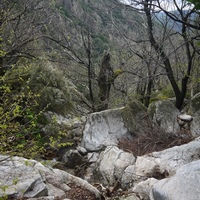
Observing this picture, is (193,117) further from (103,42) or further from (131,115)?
(103,42)

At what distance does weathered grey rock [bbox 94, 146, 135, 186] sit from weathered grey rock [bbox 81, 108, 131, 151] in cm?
160

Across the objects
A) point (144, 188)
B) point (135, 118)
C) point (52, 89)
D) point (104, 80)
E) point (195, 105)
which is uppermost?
point (104, 80)

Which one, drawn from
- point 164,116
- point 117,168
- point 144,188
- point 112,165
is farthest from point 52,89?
point 144,188

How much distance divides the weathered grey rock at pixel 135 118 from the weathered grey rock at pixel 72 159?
1784 mm

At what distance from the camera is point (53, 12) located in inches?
374

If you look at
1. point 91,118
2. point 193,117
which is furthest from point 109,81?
point 193,117

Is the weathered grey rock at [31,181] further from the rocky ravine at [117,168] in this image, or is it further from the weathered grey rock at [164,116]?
the weathered grey rock at [164,116]

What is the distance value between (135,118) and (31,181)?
488 centimetres

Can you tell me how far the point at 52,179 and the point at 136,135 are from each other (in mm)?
3932

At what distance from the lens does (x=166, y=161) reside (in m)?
4.94

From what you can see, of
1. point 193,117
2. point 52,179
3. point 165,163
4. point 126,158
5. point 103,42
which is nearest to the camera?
point 52,179

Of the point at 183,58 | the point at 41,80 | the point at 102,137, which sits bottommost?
the point at 102,137

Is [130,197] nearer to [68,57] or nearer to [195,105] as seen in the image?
[195,105]

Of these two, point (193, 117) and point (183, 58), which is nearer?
point (193, 117)
